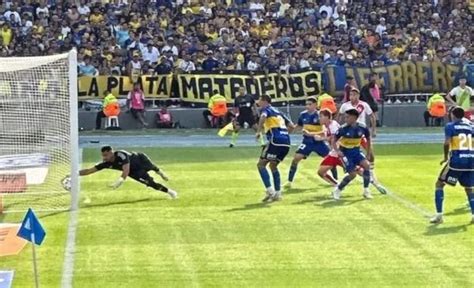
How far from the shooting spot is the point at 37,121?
21.6 metres

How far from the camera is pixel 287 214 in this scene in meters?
19.6

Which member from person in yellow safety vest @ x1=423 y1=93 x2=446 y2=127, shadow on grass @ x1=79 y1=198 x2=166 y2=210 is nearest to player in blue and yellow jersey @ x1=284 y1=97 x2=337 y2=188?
shadow on grass @ x1=79 y1=198 x2=166 y2=210

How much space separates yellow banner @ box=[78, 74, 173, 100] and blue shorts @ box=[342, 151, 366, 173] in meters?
18.0

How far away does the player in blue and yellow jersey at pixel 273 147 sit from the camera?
2147 cm

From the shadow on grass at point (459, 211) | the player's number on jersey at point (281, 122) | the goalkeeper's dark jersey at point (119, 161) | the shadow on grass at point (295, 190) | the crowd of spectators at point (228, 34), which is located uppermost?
the crowd of spectators at point (228, 34)

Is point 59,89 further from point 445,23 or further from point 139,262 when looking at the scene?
point 445,23

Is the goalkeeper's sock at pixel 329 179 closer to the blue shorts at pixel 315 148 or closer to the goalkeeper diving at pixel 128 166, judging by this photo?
the blue shorts at pixel 315 148

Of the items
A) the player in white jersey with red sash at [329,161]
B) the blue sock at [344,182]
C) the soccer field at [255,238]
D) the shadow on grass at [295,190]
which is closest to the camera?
the soccer field at [255,238]

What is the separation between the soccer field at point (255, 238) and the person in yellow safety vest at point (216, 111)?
466 inches

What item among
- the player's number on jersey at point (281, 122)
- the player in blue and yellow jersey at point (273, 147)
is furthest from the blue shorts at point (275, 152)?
the player's number on jersey at point (281, 122)

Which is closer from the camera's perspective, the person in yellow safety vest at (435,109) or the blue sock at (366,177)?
the blue sock at (366,177)

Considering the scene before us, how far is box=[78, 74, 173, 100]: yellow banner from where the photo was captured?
3812 centimetres

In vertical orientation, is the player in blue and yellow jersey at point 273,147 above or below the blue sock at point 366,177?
above

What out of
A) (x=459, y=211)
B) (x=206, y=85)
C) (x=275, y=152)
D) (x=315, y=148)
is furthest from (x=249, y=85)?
(x=459, y=211)
